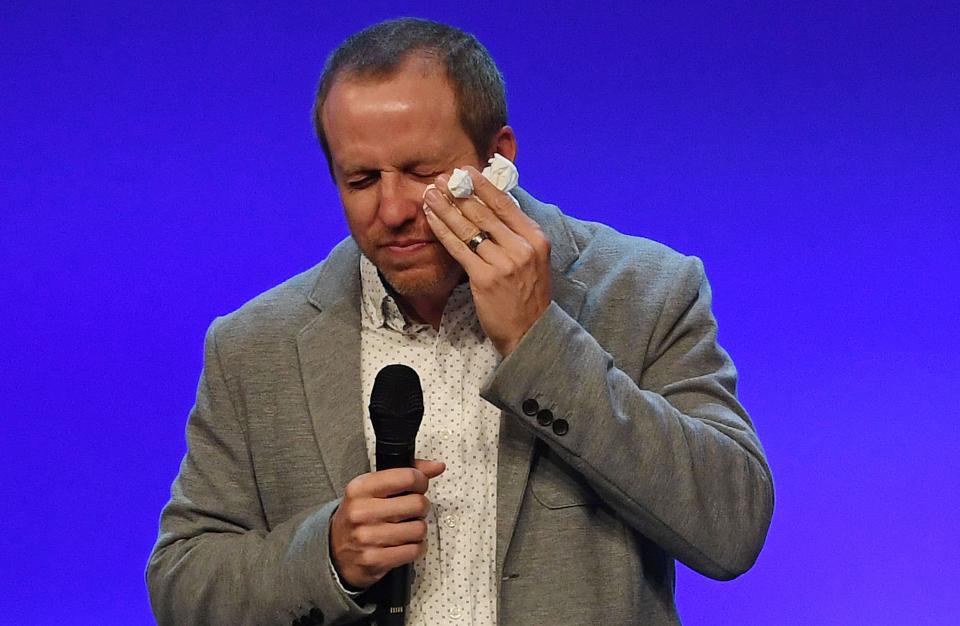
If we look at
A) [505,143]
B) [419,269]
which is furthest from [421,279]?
[505,143]

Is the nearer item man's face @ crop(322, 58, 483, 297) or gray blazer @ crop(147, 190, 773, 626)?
gray blazer @ crop(147, 190, 773, 626)

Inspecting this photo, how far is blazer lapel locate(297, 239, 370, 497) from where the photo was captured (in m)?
1.94

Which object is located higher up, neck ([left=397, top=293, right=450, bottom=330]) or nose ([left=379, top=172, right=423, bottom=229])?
nose ([left=379, top=172, right=423, bottom=229])

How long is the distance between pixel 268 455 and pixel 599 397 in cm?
49

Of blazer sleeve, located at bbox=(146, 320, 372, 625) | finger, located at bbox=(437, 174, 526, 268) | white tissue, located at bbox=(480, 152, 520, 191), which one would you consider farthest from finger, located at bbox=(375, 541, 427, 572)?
white tissue, located at bbox=(480, 152, 520, 191)

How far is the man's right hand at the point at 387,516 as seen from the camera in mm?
1696

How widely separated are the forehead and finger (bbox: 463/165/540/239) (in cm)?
12

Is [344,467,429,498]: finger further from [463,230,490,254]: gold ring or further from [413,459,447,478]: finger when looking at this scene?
[463,230,490,254]: gold ring

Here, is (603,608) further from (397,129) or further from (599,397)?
(397,129)

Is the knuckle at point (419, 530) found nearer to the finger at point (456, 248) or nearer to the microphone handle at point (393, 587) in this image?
the microphone handle at point (393, 587)

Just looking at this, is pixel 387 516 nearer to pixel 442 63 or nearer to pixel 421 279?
pixel 421 279

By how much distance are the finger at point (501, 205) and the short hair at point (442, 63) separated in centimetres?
16

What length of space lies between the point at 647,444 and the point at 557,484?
0.58 ft

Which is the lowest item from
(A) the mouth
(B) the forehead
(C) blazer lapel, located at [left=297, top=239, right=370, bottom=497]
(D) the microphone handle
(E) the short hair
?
(D) the microphone handle
